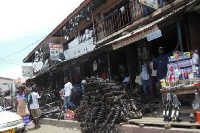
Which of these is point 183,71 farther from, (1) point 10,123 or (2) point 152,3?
(1) point 10,123

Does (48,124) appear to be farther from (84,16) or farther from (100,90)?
(84,16)

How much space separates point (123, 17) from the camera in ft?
41.1

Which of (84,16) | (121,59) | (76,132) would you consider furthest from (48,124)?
(84,16)

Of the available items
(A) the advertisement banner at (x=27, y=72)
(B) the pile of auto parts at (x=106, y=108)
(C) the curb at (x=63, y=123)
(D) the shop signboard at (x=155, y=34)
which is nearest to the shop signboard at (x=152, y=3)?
(D) the shop signboard at (x=155, y=34)

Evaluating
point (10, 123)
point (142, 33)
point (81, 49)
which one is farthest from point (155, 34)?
point (81, 49)

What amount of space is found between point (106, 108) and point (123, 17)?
21.5 feet

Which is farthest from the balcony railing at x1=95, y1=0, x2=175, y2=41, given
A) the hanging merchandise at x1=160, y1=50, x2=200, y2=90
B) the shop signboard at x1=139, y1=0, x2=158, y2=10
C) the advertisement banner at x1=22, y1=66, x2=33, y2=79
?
the advertisement banner at x1=22, y1=66, x2=33, y2=79

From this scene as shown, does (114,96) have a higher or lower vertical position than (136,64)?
lower

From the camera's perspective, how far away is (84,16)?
47.5 feet

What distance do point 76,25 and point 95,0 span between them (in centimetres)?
371

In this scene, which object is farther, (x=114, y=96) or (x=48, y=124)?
(x=48, y=124)

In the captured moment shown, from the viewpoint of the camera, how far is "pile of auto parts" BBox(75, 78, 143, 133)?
718cm

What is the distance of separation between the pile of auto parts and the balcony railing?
4.17 m

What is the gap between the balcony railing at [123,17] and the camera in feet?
34.3
